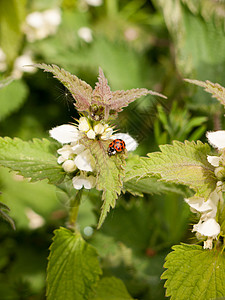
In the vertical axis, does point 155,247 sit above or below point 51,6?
below

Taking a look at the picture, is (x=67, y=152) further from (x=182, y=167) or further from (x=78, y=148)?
(x=182, y=167)

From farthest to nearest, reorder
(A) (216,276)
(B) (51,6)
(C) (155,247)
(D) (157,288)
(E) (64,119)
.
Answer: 1. (B) (51,6)
2. (E) (64,119)
3. (C) (155,247)
4. (D) (157,288)
5. (A) (216,276)

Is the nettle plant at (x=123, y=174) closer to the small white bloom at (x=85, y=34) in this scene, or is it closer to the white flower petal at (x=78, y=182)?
the white flower petal at (x=78, y=182)

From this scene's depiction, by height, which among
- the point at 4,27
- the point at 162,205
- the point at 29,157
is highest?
the point at 4,27

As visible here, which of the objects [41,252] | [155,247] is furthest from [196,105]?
[41,252]

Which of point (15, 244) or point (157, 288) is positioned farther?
point (15, 244)

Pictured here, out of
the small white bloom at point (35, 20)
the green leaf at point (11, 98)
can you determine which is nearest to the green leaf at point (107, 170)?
the green leaf at point (11, 98)

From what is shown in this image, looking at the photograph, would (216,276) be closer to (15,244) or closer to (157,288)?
(157,288)

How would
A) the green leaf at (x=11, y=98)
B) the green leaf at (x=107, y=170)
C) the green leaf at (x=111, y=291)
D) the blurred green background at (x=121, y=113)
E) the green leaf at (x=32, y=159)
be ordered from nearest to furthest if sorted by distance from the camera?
the green leaf at (x=107, y=170) < the green leaf at (x=32, y=159) < the green leaf at (x=111, y=291) < the blurred green background at (x=121, y=113) < the green leaf at (x=11, y=98)
